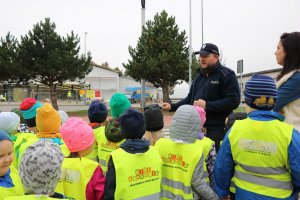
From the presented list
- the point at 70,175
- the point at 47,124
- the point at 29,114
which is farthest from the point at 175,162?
the point at 29,114

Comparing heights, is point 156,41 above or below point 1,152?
above

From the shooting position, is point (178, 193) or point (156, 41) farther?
point (156, 41)

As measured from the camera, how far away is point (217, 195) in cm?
300

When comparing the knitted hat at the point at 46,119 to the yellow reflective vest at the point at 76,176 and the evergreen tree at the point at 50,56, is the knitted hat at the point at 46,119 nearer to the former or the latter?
the yellow reflective vest at the point at 76,176

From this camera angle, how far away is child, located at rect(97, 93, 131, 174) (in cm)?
372

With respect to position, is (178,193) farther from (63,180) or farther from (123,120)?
(63,180)

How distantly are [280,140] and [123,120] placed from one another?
1.31 meters

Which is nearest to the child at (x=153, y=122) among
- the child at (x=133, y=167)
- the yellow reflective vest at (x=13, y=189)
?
the child at (x=133, y=167)

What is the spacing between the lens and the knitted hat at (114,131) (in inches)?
146

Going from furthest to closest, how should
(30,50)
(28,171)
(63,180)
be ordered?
(30,50) → (63,180) → (28,171)

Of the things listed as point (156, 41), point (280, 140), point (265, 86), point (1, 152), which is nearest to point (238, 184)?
point (280, 140)

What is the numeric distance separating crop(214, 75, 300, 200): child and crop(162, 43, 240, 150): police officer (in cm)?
102

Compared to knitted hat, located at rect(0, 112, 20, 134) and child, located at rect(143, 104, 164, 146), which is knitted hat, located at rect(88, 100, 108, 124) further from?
knitted hat, located at rect(0, 112, 20, 134)

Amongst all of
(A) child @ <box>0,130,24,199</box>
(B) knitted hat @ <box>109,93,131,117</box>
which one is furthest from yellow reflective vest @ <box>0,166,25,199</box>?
(B) knitted hat @ <box>109,93,131,117</box>
